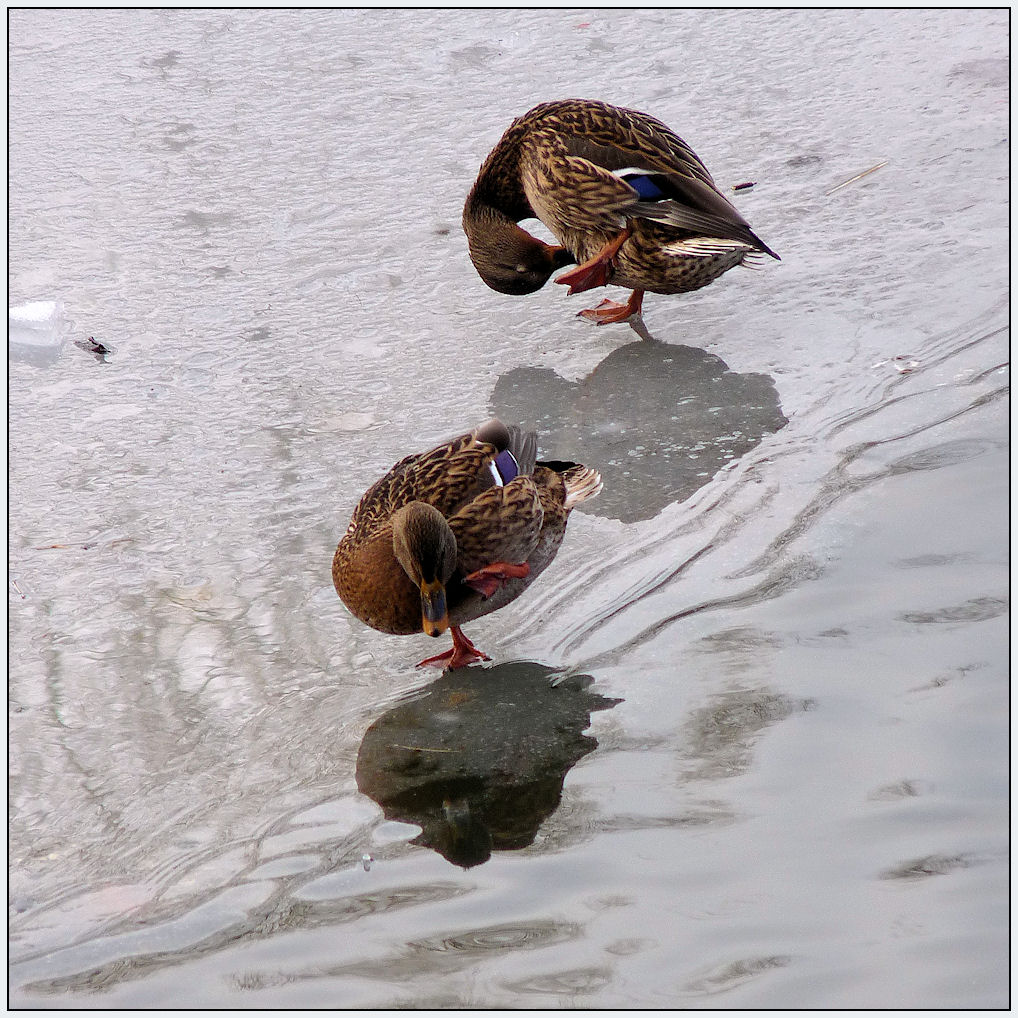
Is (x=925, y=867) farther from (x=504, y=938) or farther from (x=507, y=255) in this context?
(x=507, y=255)

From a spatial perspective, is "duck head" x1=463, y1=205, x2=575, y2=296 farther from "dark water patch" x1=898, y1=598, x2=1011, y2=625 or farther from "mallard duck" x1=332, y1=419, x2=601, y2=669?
"dark water patch" x1=898, y1=598, x2=1011, y2=625

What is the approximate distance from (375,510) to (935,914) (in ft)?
5.26

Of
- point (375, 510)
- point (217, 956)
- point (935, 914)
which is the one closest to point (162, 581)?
point (375, 510)

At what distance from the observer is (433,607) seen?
2834 millimetres

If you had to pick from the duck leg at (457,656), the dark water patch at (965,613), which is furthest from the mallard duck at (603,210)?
the duck leg at (457,656)

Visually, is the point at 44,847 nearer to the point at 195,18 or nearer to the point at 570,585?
the point at 570,585

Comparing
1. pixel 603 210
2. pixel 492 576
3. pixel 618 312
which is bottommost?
pixel 618 312

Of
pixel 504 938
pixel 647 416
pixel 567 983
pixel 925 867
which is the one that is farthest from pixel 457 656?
pixel 647 416

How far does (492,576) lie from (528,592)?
0.34 metres

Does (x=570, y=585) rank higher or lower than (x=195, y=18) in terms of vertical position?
lower

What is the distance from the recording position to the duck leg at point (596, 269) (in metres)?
4.46

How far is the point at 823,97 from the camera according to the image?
604 centimetres

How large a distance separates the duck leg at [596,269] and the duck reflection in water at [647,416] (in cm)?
27

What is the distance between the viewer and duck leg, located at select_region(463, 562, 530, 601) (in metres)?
2.98
